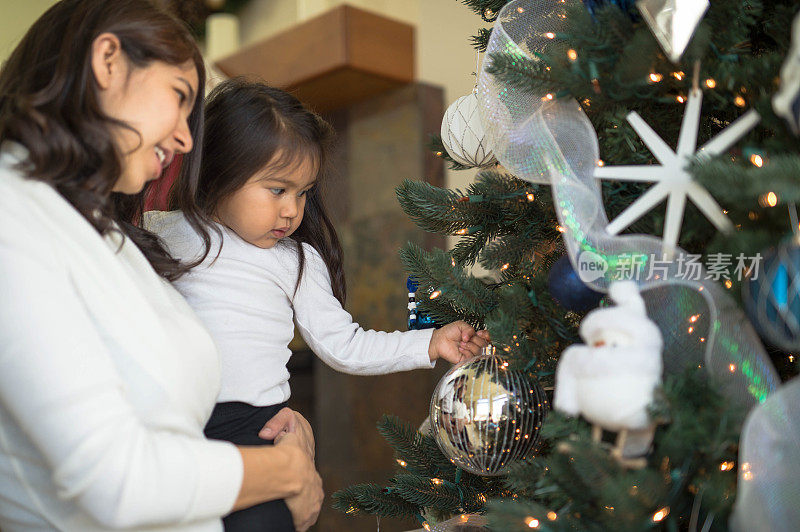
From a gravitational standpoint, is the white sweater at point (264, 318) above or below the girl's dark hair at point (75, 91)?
below

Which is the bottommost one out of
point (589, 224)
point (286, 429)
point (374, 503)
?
point (374, 503)

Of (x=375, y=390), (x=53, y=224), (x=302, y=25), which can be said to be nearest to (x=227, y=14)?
(x=302, y=25)

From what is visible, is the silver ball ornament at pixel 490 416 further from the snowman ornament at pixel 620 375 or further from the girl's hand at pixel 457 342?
the snowman ornament at pixel 620 375

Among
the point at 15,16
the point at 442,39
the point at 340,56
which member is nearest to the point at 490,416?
the point at 340,56

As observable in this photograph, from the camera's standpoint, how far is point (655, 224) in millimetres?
764

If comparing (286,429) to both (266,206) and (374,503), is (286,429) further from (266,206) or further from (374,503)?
(266,206)

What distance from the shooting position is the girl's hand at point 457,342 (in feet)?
3.50

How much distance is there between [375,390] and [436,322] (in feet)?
5.30

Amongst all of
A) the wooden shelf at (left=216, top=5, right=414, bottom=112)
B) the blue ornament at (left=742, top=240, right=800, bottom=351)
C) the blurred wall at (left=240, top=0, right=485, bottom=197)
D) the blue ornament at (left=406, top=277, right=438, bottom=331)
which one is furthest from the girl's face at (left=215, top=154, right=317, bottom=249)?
the blurred wall at (left=240, top=0, right=485, bottom=197)

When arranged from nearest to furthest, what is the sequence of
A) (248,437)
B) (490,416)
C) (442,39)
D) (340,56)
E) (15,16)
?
(490,416) → (248,437) → (340,56) → (442,39) → (15,16)

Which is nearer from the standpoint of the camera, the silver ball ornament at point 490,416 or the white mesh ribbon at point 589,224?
the white mesh ribbon at point 589,224

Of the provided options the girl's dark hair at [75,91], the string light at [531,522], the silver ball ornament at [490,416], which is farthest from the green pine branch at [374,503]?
the girl's dark hair at [75,91]

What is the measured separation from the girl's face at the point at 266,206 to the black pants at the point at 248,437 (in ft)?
0.91

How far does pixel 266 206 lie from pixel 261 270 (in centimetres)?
11
